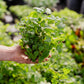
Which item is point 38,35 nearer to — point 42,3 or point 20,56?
point 20,56

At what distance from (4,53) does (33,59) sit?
0.28 meters

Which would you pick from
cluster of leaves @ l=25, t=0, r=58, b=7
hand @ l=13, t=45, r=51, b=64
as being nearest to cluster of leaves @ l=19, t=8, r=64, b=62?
hand @ l=13, t=45, r=51, b=64

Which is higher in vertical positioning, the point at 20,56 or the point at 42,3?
the point at 20,56

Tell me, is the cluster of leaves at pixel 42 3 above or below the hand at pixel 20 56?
below

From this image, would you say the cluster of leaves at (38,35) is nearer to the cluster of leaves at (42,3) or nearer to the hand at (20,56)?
the hand at (20,56)

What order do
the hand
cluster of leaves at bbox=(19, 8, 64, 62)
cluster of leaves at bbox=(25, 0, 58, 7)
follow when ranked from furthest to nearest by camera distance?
cluster of leaves at bbox=(25, 0, 58, 7) < the hand < cluster of leaves at bbox=(19, 8, 64, 62)

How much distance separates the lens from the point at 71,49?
3.34m

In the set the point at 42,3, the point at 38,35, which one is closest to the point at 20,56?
the point at 38,35

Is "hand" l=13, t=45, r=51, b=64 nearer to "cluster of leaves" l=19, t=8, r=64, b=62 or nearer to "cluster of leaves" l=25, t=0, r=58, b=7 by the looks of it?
"cluster of leaves" l=19, t=8, r=64, b=62

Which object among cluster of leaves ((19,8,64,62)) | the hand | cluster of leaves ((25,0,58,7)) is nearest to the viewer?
cluster of leaves ((19,8,64,62))

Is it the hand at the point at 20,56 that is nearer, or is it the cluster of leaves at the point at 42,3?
the hand at the point at 20,56

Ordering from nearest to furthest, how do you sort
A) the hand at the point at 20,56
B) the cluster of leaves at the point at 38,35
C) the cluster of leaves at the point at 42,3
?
the cluster of leaves at the point at 38,35
the hand at the point at 20,56
the cluster of leaves at the point at 42,3

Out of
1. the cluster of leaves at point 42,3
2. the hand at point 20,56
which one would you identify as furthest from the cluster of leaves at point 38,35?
the cluster of leaves at point 42,3

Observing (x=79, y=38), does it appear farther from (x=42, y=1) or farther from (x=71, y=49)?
(x=42, y=1)
